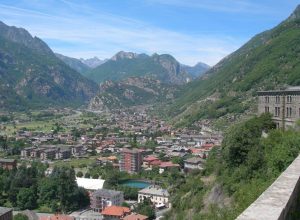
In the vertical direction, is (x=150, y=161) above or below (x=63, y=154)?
above

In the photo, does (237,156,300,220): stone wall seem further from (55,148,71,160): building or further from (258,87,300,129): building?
(55,148,71,160): building

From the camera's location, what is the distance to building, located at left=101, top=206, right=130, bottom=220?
145ft

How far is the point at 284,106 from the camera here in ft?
87.9

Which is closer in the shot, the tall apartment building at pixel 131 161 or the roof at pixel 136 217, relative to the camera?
the roof at pixel 136 217

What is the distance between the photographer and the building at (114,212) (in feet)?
145

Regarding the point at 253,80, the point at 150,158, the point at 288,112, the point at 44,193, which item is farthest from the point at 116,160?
the point at 253,80

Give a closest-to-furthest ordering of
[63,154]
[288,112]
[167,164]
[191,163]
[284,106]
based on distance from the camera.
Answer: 1. [288,112]
2. [284,106]
3. [191,163]
4. [167,164]
5. [63,154]

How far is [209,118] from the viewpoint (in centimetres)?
12106

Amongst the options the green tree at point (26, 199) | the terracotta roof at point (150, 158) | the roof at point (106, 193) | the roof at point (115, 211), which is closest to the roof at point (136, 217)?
the roof at point (115, 211)

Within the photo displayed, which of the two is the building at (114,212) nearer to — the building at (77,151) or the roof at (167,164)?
the roof at (167,164)

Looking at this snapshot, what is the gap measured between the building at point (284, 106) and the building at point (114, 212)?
867 inches

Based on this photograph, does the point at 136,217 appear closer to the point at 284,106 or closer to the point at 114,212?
the point at 114,212

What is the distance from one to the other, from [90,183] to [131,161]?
46.3 ft

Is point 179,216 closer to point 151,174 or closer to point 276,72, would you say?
point 151,174
